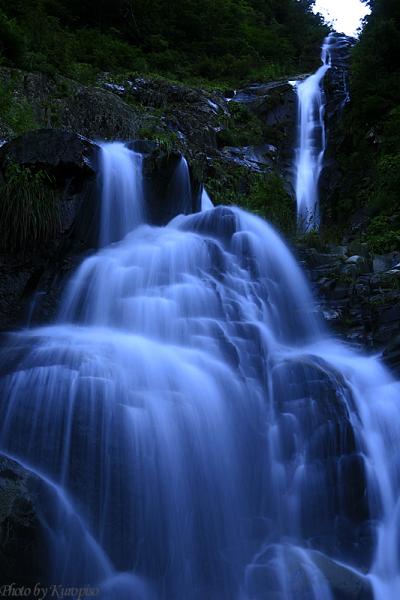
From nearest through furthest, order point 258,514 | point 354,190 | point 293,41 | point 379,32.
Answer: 1. point 258,514
2. point 354,190
3. point 379,32
4. point 293,41

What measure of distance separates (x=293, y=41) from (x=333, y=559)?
29123mm

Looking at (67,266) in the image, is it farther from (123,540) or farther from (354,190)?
(354,190)

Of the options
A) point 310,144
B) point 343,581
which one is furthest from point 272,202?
point 343,581

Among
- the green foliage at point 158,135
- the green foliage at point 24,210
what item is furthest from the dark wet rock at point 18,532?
the green foliage at point 158,135

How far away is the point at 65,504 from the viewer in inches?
180

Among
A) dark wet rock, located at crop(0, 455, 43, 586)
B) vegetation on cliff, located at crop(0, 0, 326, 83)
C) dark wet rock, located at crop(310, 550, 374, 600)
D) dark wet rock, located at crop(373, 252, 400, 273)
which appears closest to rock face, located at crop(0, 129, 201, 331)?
dark wet rock, located at crop(0, 455, 43, 586)

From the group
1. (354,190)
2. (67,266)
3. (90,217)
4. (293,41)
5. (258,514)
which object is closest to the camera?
(258,514)

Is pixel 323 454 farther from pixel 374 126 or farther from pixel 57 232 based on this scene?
pixel 374 126

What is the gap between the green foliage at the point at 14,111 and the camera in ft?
33.0

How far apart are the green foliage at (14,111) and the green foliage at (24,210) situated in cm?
224

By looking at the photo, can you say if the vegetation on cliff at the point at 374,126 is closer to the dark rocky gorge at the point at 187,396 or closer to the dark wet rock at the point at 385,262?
the dark wet rock at the point at 385,262

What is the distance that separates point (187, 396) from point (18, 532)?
2.19 metres

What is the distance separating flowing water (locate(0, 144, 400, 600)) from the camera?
471 centimetres

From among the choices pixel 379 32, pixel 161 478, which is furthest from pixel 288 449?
pixel 379 32
